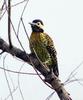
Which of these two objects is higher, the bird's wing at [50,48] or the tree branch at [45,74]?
the tree branch at [45,74]

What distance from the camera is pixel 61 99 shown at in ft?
11.3

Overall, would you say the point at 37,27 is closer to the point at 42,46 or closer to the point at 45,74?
the point at 42,46

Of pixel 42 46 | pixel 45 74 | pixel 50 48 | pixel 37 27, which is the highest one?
pixel 45 74

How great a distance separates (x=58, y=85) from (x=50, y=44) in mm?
4339

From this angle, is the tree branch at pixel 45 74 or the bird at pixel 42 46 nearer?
the tree branch at pixel 45 74

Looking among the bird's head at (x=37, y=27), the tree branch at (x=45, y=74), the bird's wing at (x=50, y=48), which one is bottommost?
the bird's wing at (x=50, y=48)

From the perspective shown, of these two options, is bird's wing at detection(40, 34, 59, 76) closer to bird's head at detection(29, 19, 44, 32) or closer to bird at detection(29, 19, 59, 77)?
bird at detection(29, 19, 59, 77)

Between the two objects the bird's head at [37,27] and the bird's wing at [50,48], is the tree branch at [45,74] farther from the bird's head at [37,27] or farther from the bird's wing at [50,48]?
the bird's head at [37,27]

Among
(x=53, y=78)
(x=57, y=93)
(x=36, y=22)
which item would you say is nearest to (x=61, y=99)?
(x=57, y=93)

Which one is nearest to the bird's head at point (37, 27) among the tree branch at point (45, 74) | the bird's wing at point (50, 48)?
the bird's wing at point (50, 48)

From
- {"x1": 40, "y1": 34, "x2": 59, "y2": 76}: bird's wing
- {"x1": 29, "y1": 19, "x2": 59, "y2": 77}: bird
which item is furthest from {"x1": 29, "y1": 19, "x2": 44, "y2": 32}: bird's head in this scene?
{"x1": 40, "y1": 34, "x2": 59, "y2": 76}: bird's wing

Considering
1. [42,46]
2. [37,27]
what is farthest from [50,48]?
[37,27]

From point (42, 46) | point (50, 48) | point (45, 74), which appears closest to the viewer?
point (45, 74)

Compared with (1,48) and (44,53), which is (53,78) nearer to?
(1,48)
